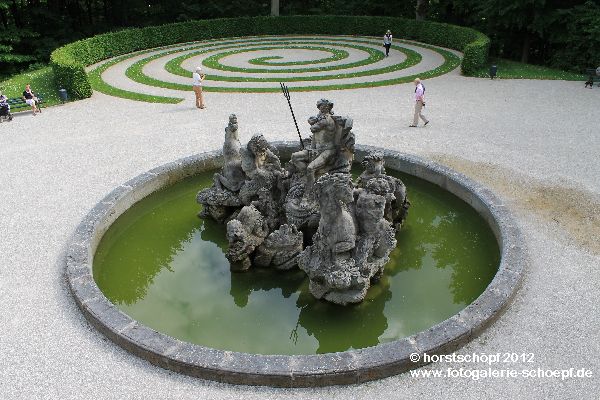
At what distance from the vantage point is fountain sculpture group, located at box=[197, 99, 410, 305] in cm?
1012

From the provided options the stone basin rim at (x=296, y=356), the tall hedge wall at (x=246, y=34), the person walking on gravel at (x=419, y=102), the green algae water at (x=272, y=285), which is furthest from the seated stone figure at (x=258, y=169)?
the tall hedge wall at (x=246, y=34)

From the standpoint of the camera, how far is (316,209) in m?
12.2

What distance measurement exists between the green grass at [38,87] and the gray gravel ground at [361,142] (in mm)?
2065

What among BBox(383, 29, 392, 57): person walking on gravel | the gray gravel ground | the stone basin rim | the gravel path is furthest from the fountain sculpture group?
BBox(383, 29, 392, 57): person walking on gravel

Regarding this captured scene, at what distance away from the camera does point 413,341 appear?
8594 millimetres

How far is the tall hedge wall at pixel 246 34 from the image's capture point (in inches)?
1064

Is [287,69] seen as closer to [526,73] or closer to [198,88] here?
[198,88]

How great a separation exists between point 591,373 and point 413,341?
2.79m

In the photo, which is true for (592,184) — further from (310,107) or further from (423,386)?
(310,107)

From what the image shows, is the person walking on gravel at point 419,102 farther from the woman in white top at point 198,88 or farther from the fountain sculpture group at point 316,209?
the woman in white top at point 198,88

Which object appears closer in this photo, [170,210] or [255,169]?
[255,169]

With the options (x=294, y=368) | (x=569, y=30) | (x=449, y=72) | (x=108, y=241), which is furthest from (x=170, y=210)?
(x=569, y=30)

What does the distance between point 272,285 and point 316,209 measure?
80.5 inches

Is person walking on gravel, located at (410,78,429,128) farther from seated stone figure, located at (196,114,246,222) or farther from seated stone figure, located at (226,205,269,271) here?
seated stone figure, located at (226,205,269,271)
